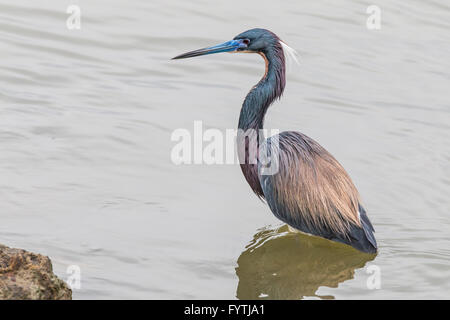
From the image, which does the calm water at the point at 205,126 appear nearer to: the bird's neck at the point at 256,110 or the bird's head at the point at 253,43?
the bird's neck at the point at 256,110

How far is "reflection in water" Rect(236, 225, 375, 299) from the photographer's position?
6.85 meters

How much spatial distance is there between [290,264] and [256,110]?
1515 millimetres

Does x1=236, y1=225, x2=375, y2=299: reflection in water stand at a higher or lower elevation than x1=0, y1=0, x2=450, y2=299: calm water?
lower

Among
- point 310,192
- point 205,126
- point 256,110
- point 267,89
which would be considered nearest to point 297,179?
point 310,192

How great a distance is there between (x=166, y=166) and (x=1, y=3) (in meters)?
5.47

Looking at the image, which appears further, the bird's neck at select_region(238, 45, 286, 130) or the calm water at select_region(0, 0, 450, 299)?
the bird's neck at select_region(238, 45, 286, 130)

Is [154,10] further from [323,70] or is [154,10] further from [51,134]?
[51,134]

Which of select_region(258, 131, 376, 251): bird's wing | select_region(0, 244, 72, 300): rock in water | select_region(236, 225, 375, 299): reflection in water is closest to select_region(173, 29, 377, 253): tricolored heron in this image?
select_region(258, 131, 376, 251): bird's wing

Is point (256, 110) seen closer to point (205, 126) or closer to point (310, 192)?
point (310, 192)

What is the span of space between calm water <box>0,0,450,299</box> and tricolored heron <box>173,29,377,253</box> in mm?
283

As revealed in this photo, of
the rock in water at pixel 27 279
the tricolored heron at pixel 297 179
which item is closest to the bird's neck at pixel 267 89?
the tricolored heron at pixel 297 179

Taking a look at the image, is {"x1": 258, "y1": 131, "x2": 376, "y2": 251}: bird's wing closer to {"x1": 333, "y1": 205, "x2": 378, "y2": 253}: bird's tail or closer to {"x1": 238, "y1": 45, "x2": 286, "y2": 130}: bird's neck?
{"x1": 333, "y1": 205, "x2": 378, "y2": 253}: bird's tail

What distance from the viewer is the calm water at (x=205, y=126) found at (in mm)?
7098
